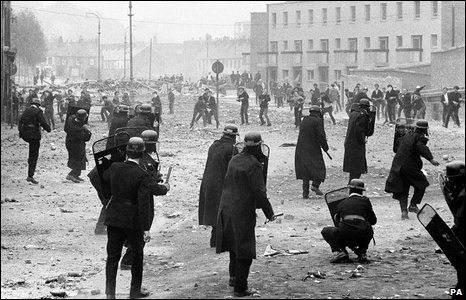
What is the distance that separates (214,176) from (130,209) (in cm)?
259

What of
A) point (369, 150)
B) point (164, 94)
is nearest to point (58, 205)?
point (369, 150)

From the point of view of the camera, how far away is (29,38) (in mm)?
71562

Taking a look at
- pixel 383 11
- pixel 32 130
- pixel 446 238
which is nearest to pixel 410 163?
pixel 446 238

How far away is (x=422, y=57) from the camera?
68.9 metres

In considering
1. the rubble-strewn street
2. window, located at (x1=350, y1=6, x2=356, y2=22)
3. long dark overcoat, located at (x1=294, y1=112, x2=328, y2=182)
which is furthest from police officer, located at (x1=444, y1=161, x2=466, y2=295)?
window, located at (x1=350, y1=6, x2=356, y2=22)

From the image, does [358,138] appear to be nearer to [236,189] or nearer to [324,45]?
[236,189]

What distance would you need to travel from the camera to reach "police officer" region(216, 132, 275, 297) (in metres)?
9.05

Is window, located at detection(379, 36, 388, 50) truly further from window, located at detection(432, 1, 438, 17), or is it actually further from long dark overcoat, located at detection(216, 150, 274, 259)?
long dark overcoat, located at detection(216, 150, 274, 259)

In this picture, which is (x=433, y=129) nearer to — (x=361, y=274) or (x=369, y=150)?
(x=369, y=150)

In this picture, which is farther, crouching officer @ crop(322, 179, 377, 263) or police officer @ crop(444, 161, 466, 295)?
crouching officer @ crop(322, 179, 377, 263)

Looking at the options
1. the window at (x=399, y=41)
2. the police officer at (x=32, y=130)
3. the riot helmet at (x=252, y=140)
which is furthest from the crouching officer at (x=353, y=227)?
the window at (x=399, y=41)

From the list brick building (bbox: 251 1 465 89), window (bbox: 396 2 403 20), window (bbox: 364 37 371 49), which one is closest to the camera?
brick building (bbox: 251 1 465 89)

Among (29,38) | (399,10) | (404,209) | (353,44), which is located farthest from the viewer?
(353,44)

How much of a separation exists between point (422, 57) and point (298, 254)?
59702 millimetres
